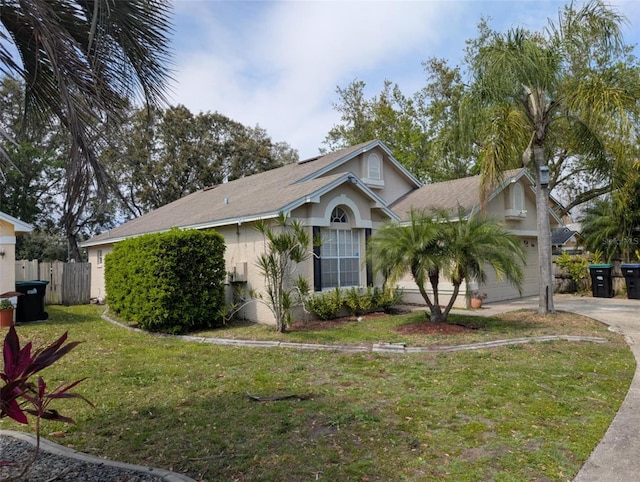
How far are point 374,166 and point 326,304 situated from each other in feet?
25.2

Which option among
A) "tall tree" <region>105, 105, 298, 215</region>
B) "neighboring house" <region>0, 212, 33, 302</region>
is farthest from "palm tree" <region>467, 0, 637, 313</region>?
"tall tree" <region>105, 105, 298, 215</region>

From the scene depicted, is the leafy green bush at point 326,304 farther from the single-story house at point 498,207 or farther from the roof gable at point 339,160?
the roof gable at point 339,160

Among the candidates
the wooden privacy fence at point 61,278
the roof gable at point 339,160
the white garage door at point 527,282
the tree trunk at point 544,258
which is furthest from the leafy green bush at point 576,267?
the wooden privacy fence at point 61,278

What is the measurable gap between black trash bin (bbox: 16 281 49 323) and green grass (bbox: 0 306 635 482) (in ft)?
19.8

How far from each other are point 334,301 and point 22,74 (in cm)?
937

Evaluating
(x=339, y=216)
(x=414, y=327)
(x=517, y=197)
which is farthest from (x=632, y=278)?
(x=339, y=216)

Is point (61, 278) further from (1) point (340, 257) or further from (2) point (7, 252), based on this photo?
(1) point (340, 257)

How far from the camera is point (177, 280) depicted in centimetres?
1079

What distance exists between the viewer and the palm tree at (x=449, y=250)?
9641 mm

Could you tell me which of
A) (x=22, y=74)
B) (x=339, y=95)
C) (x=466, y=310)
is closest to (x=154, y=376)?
(x=22, y=74)

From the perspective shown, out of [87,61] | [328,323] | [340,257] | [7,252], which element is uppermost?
[87,61]

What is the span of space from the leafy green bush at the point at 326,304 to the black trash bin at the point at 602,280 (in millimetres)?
11100

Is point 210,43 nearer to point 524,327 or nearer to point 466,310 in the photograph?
point 524,327

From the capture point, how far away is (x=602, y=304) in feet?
48.6
